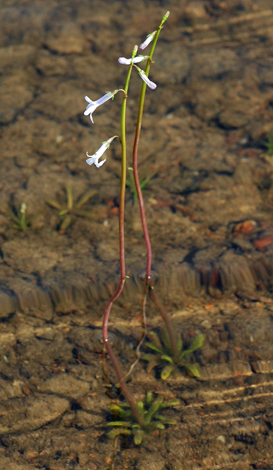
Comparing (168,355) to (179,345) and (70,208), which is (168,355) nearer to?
(179,345)

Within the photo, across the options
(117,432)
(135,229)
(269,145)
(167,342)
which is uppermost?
(269,145)

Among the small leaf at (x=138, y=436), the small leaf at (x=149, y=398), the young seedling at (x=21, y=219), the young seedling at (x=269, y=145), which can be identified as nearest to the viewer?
the small leaf at (x=138, y=436)

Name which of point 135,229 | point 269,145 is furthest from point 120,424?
point 269,145

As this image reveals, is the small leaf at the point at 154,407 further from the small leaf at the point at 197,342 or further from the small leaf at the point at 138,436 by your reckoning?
the small leaf at the point at 197,342

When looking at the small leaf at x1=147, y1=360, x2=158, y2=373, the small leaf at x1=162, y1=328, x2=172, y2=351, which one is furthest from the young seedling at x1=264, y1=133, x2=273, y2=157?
the small leaf at x1=147, y1=360, x2=158, y2=373

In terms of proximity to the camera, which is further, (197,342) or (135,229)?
(135,229)

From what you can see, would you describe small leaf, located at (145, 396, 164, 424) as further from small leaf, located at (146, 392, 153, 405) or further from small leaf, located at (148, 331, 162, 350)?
small leaf, located at (148, 331, 162, 350)

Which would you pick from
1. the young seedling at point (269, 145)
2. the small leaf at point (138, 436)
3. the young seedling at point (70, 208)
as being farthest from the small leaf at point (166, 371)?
the young seedling at point (269, 145)
